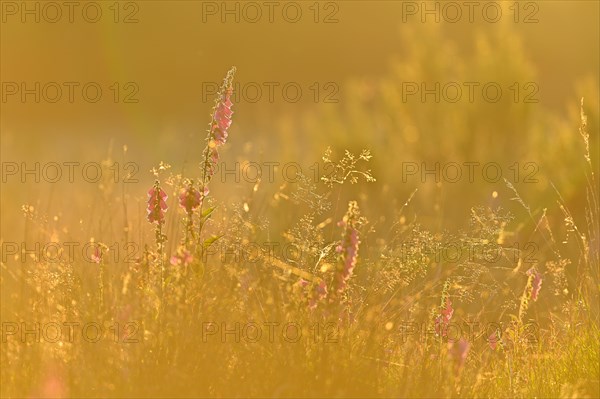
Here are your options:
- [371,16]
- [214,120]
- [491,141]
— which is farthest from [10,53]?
[214,120]

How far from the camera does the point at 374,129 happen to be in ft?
28.4

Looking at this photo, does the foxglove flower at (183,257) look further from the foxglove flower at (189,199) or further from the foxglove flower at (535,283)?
the foxglove flower at (535,283)

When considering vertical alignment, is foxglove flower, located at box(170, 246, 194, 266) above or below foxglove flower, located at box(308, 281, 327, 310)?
above

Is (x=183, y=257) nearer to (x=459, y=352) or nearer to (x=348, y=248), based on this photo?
(x=348, y=248)

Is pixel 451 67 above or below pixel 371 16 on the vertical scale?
below

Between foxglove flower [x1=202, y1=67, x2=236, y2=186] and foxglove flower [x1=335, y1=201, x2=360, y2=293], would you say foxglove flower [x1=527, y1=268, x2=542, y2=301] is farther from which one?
foxglove flower [x1=202, y1=67, x2=236, y2=186]

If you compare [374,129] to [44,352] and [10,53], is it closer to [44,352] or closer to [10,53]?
[44,352]

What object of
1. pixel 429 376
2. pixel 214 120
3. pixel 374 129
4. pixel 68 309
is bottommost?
pixel 429 376

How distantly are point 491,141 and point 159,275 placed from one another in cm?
563

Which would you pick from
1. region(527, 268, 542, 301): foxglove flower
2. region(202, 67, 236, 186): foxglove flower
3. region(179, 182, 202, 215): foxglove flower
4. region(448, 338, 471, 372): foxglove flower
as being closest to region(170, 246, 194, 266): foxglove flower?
region(179, 182, 202, 215): foxglove flower

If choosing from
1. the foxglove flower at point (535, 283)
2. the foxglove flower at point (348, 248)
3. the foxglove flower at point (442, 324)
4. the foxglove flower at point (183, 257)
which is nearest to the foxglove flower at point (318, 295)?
the foxglove flower at point (348, 248)

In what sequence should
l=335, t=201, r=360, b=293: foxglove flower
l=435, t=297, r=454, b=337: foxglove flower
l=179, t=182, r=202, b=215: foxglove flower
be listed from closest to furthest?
1. l=335, t=201, r=360, b=293: foxglove flower
2. l=179, t=182, r=202, b=215: foxglove flower
3. l=435, t=297, r=454, b=337: foxglove flower

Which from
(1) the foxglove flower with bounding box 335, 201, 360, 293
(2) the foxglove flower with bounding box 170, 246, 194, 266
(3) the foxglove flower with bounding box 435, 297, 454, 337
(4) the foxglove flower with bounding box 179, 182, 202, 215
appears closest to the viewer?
(1) the foxglove flower with bounding box 335, 201, 360, 293

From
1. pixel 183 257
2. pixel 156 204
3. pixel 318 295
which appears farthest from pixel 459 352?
pixel 156 204
